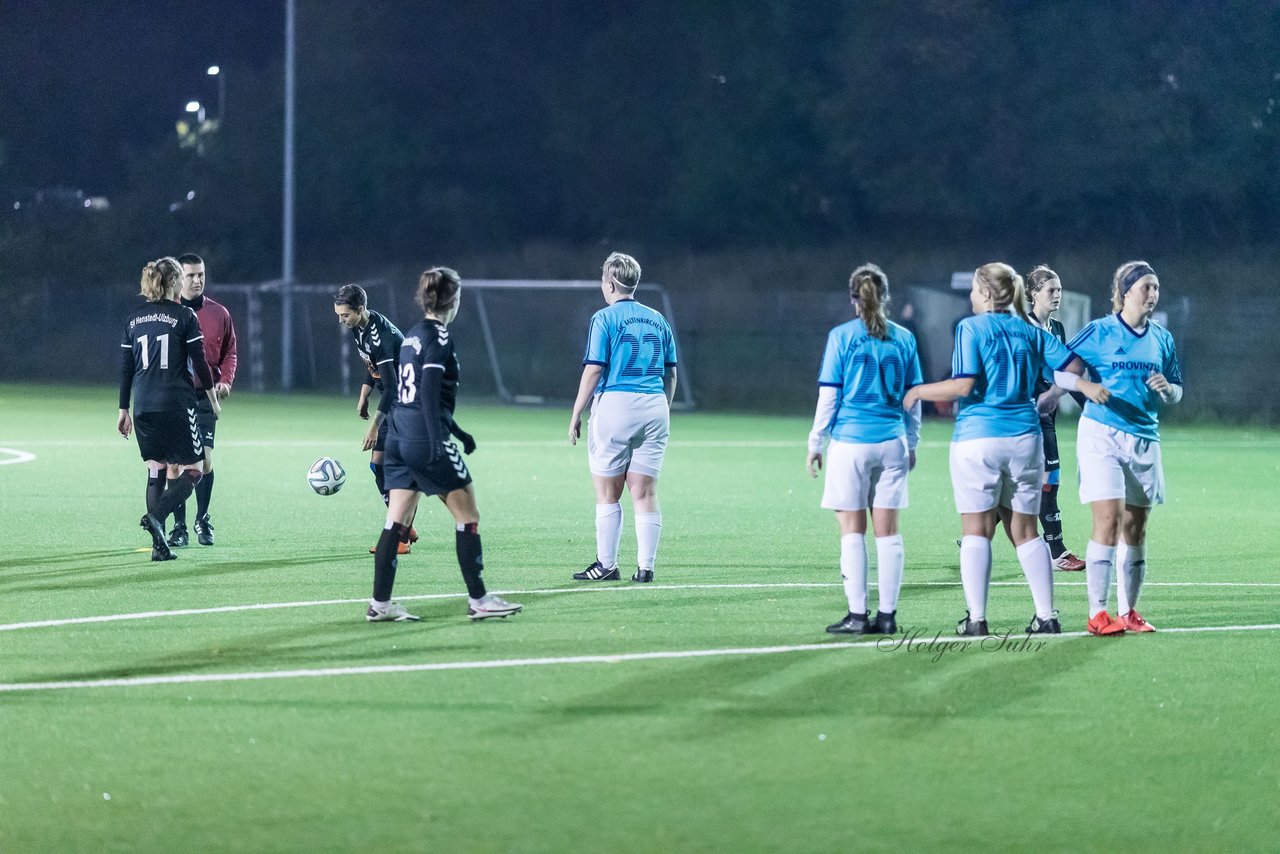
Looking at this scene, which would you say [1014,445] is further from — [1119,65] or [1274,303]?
[1119,65]

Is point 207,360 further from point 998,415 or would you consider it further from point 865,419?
point 998,415

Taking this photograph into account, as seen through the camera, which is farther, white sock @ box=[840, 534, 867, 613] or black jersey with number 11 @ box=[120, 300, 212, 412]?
black jersey with number 11 @ box=[120, 300, 212, 412]

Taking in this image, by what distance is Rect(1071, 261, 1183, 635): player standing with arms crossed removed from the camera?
8.52m

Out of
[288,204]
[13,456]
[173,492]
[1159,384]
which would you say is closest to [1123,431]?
[1159,384]

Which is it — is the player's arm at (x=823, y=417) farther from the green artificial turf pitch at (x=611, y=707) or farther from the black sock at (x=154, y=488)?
the black sock at (x=154, y=488)

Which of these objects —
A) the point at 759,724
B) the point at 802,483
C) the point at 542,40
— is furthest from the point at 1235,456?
the point at 542,40

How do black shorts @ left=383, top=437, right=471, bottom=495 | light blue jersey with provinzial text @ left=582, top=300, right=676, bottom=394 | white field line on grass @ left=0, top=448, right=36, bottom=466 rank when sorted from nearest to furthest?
black shorts @ left=383, top=437, right=471, bottom=495
light blue jersey with provinzial text @ left=582, top=300, right=676, bottom=394
white field line on grass @ left=0, top=448, right=36, bottom=466

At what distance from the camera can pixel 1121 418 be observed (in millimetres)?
8516

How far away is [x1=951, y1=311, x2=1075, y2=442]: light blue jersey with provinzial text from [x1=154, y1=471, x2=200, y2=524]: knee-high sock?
5856 millimetres

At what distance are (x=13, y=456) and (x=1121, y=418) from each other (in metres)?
15.4

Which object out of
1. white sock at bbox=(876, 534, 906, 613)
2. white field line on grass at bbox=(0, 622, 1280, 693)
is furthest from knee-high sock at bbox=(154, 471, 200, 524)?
white sock at bbox=(876, 534, 906, 613)

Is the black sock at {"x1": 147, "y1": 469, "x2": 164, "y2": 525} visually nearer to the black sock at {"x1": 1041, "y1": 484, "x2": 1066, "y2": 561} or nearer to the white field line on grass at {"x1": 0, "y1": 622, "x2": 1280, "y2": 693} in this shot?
the white field line on grass at {"x1": 0, "y1": 622, "x2": 1280, "y2": 693}

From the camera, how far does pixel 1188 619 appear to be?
30.3 ft

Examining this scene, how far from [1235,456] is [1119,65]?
81.4 feet
